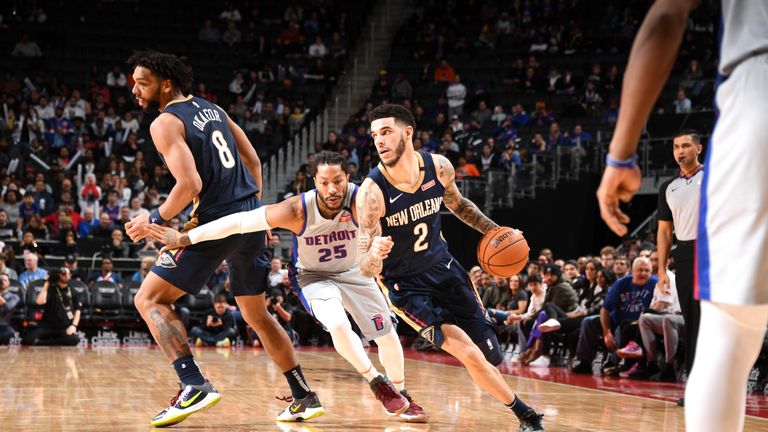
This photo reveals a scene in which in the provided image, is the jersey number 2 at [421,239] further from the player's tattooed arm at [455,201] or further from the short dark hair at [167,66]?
the short dark hair at [167,66]

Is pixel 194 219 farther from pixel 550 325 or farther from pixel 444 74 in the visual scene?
pixel 444 74

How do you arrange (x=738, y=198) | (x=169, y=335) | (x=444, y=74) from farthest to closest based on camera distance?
(x=444, y=74) → (x=169, y=335) → (x=738, y=198)

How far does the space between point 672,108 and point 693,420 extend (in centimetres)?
1554

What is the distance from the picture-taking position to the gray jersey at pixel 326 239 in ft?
16.9

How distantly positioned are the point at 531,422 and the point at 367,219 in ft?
4.26

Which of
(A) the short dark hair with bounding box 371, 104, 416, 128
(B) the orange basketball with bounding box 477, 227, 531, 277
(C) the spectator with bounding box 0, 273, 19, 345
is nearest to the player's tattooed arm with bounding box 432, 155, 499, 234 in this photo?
(B) the orange basketball with bounding box 477, 227, 531, 277

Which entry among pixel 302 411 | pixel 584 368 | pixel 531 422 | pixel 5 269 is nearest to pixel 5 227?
pixel 5 269

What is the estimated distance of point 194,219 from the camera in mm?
4801

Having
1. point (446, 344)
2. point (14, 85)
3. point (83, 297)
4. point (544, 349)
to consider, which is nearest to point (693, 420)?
point (446, 344)

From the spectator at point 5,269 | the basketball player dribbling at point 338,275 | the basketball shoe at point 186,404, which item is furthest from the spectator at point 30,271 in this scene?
the basketball shoe at point 186,404

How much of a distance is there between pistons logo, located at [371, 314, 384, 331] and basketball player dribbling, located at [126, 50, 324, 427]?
1.69 ft

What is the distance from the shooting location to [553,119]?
18000mm

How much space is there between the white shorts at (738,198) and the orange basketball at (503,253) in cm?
290

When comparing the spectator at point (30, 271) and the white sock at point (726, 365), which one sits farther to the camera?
the spectator at point (30, 271)
